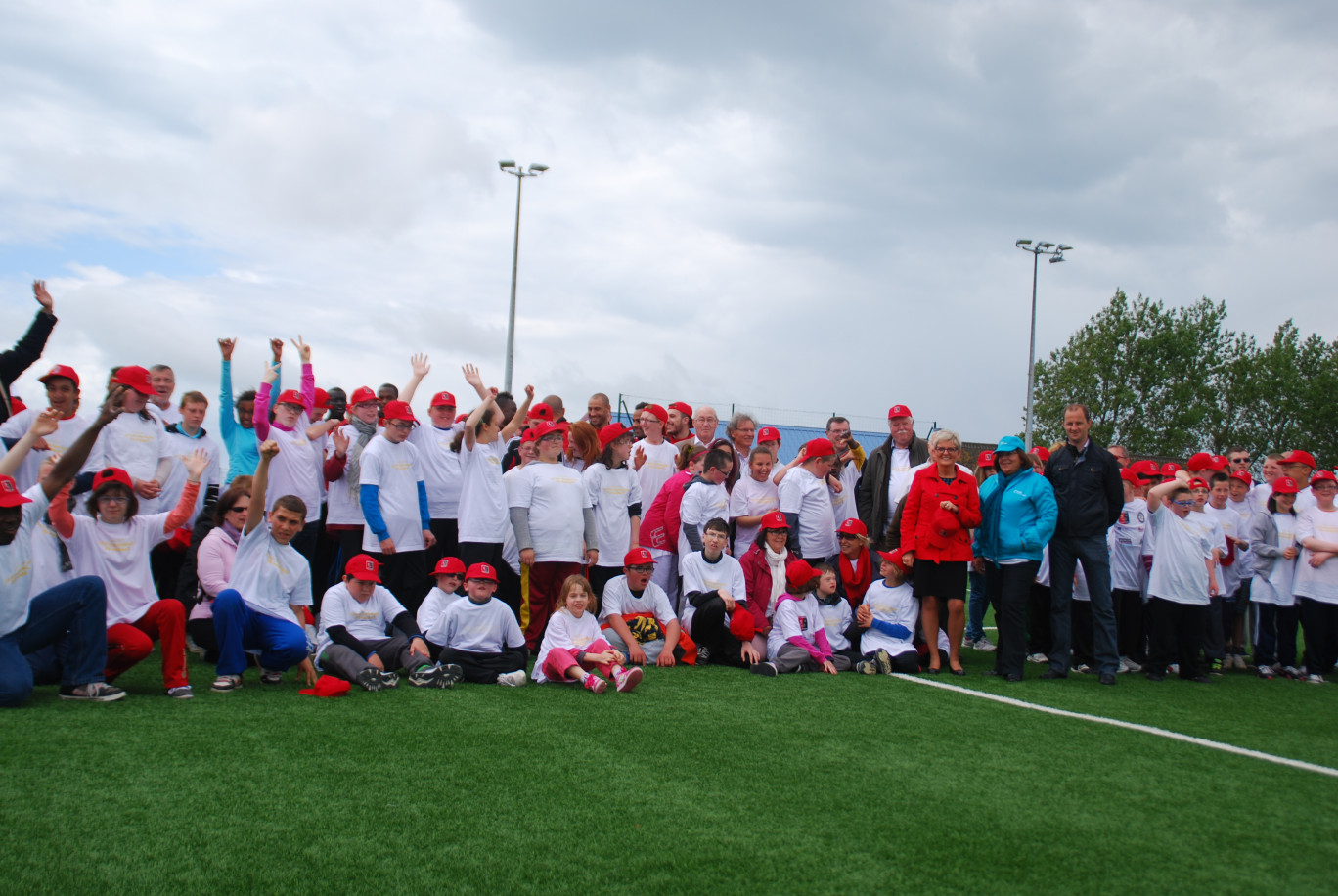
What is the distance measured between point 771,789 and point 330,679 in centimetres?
317

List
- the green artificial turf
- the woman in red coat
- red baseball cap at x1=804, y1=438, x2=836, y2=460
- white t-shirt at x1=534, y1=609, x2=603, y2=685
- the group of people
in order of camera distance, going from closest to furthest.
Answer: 1. the green artificial turf
2. the group of people
3. white t-shirt at x1=534, y1=609, x2=603, y2=685
4. the woman in red coat
5. red baseball cap at x1=804, y1=438, x2=836, y2=460

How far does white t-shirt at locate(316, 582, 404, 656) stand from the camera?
621cm

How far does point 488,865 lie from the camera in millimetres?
3027

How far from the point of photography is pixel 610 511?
7746mm

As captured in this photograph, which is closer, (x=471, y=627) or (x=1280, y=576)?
(x=471, y=627)

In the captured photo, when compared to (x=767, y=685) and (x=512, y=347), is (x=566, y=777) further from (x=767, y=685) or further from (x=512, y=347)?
(x=512, y=347)

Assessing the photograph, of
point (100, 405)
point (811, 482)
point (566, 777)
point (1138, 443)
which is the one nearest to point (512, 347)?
point (811, 482)

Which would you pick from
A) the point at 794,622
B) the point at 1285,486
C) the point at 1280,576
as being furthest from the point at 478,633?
the point at 1285,486

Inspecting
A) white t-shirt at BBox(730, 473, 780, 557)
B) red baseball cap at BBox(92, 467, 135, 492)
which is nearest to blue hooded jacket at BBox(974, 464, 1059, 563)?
white t-shirt at BBox(730, 473, 780, 557)

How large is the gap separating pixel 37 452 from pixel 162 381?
5.19 feet

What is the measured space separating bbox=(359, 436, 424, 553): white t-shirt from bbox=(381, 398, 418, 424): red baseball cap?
20 centimetres

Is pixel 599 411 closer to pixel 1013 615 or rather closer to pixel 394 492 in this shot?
pixel 394 492

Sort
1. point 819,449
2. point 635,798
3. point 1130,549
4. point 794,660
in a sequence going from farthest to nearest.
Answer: point 1130,549 → point 819,449 → point 794,660 → point 635,798

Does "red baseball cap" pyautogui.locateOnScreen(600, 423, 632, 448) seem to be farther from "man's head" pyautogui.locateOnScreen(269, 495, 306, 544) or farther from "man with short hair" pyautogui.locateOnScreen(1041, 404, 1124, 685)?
"man with short hair" pyautogui.locateOnScreen(1041, 404, 1124, 685)
